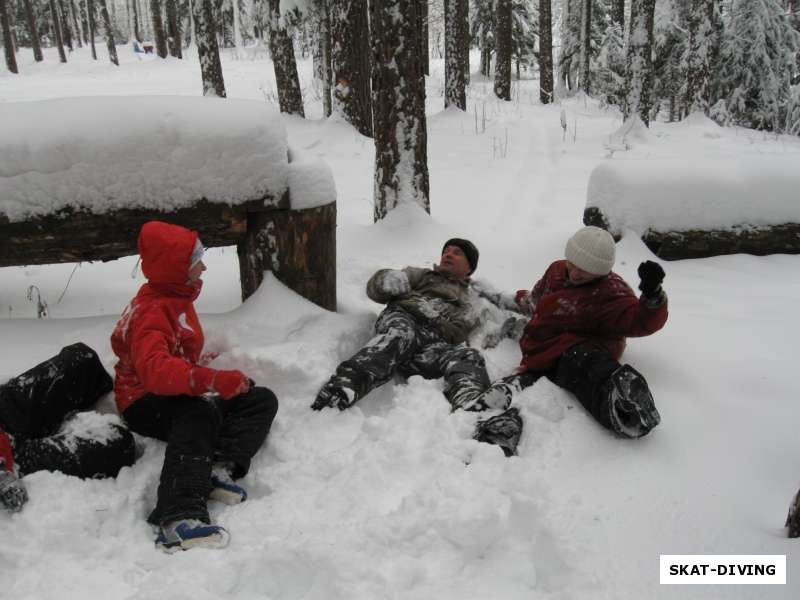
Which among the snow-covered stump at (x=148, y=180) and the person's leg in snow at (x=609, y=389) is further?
the snow-covered stump at (x=148, y=180)

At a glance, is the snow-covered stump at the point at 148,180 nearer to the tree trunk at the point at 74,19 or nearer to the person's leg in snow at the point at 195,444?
the person's leg in snow at the point at 195,444

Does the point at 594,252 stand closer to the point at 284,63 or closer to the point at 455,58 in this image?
the point at 284,63

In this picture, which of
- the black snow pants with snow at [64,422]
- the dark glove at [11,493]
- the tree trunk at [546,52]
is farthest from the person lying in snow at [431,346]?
the tree trunk at [546,52]

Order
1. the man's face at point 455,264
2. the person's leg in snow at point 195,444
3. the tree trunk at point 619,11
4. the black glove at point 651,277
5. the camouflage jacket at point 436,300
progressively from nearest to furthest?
the person's leg in snow at point 195,444 → the black glove at point 651,277 → the camouflage jacket at point 436,300 → the man's face at point 455,264 → the tree trunk at point 619,11

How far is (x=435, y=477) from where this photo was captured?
239 cm

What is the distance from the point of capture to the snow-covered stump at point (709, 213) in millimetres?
4742

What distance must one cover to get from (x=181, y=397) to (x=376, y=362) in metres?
1.05

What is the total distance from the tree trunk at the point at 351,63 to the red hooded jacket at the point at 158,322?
7.59 metres

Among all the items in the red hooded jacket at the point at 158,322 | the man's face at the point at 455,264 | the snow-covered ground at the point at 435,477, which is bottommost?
the snow-covered ground at the point at 435,477

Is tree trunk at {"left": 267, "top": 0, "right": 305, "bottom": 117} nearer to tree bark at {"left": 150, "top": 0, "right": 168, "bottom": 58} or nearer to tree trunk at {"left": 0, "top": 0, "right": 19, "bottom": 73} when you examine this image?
tree trunk at {"left": 0, "top": 0, "right": 19, "bottom": 73}

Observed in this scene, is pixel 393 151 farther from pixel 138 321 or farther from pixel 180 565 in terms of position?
pixel 180 565

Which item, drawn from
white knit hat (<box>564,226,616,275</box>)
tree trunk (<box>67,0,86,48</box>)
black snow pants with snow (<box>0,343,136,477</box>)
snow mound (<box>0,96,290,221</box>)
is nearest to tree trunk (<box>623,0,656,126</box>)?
white knit hat (<box>564,226,616,275</box>)

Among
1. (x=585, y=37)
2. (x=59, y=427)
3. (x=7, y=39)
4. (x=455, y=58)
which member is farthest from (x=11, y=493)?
(x=7, y=39)

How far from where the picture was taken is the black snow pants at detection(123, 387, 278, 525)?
7.39 ft
